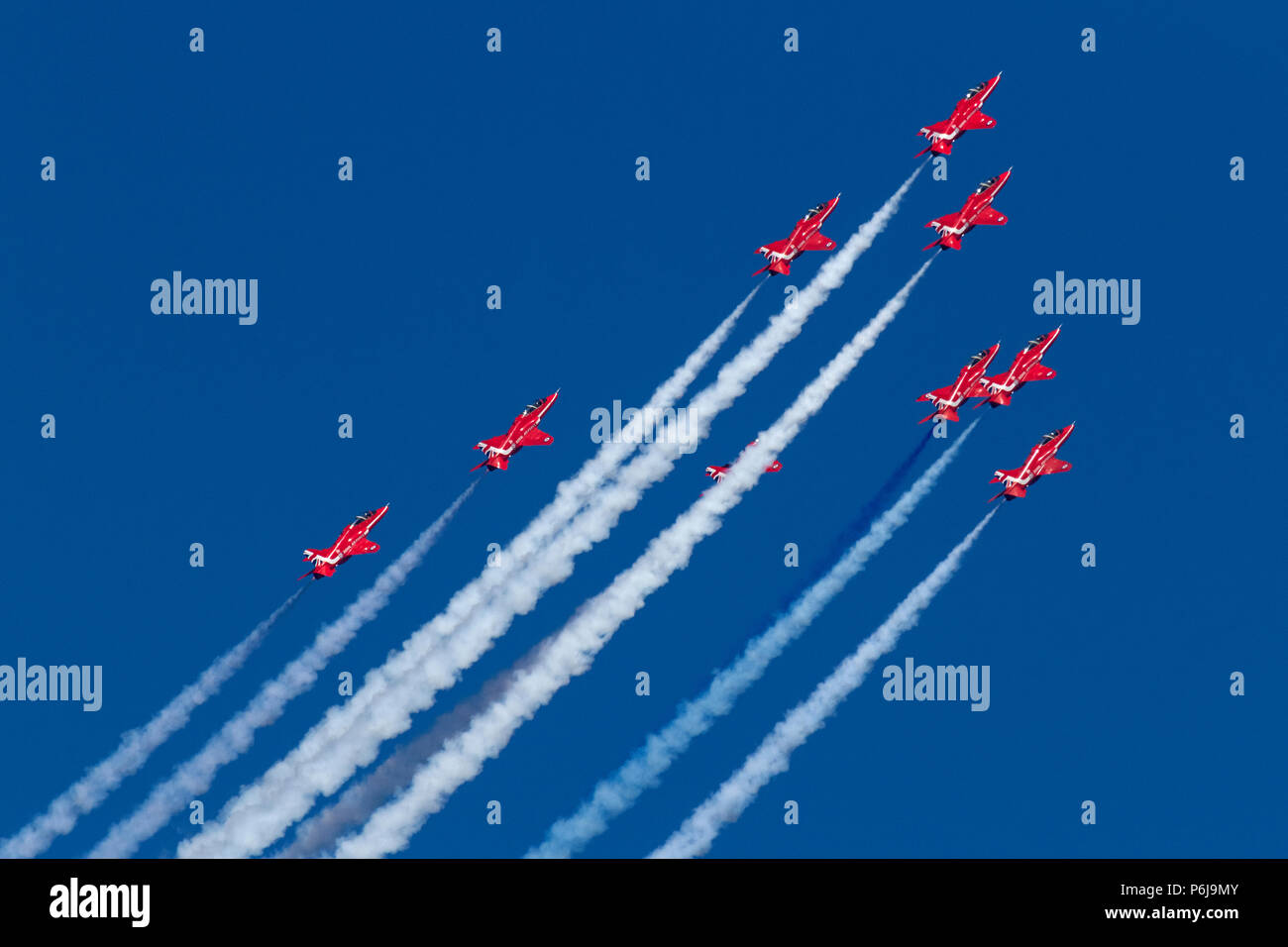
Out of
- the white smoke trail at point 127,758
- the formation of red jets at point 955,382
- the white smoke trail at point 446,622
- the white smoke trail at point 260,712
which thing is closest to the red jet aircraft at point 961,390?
the formation of red jets at point 955,382

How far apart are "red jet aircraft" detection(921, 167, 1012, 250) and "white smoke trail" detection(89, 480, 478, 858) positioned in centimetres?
2062

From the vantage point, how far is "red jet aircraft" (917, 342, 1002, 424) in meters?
106

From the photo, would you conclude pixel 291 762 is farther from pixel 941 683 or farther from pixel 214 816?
pixel 941 683

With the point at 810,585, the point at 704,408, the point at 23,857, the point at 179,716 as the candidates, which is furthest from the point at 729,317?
the point at 23,857

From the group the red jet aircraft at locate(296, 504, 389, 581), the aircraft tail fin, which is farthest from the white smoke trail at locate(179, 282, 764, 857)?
the aircraft tail fin

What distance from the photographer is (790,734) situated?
102 m

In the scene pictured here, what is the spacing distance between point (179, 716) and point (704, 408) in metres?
22.8

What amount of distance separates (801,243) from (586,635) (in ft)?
59.0

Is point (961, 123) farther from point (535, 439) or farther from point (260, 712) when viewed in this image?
point (260, 712)

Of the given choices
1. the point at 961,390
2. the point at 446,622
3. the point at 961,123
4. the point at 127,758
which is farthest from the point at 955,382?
the point at 127,758

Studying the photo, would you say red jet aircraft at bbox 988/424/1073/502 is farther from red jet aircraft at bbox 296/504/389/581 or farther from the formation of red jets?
red jet aircraft at bbox 296/504/389/581

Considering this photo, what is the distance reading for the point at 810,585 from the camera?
346 feet

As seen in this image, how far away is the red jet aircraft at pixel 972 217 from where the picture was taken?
10719 cm

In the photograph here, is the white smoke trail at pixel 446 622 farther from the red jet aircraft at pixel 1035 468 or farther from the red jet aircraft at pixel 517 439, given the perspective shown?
the red jet aircraft at pixel 1035 468
